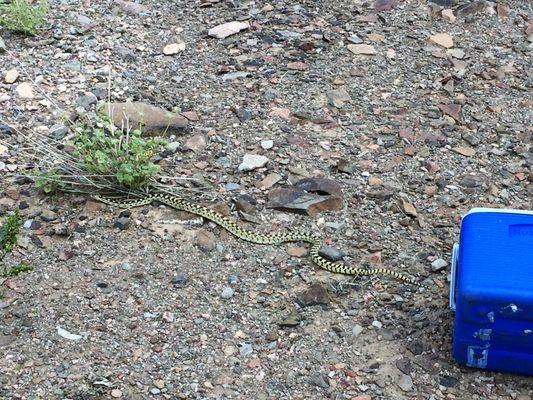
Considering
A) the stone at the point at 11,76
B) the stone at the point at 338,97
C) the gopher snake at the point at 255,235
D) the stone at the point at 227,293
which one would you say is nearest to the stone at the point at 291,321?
the stone at the point at 227,293

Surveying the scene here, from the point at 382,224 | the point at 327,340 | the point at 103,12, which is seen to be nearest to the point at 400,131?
the point at 382,224

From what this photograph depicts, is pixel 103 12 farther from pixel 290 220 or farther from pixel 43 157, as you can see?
pixel 290 220

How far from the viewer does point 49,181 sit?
7320 mm

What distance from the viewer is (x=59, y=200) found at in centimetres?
734

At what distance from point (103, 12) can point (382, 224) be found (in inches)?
189

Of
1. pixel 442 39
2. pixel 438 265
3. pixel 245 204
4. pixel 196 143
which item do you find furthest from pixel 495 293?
pixel 442 39

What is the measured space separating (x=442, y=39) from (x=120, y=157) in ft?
13.9

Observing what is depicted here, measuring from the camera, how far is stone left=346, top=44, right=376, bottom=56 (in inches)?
368

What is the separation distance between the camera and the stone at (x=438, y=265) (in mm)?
6559

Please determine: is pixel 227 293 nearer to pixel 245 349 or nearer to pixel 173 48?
pixel 245 349

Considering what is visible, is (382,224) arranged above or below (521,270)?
Answer: below

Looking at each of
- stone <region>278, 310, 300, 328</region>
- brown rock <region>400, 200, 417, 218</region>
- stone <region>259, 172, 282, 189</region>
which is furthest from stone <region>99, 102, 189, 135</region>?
stone <region>278, 310, 300, 328</region>

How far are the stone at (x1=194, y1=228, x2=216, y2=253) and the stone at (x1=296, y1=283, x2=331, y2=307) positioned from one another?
0.92 meters

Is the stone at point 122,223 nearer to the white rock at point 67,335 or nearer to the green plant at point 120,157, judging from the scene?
the green plant at point 120,157
